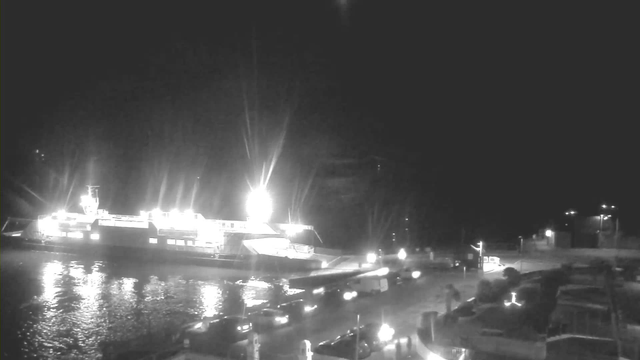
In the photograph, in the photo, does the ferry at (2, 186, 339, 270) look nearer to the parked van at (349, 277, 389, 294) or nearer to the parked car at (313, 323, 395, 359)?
the parked van at (349, 277, 389, 294)

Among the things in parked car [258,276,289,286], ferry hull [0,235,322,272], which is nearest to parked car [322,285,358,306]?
parked car [258,276,289,286]

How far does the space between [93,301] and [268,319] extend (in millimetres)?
6251

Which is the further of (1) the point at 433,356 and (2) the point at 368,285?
(2) the point at 368,285

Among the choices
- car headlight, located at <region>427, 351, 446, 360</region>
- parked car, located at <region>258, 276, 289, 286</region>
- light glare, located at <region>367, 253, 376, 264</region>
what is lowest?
A: parked car, located at <region>258, 276, 289, 286</region>

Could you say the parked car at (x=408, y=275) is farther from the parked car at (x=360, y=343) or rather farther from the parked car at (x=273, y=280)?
the parked car at (x=360, y=343)

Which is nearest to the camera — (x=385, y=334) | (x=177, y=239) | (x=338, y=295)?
(x=385, y=334)

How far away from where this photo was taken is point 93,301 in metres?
11.2

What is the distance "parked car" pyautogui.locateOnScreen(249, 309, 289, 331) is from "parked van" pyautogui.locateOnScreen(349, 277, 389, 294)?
2.52 m

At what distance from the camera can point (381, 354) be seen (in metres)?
5.61

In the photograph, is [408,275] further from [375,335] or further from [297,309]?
[375,335]

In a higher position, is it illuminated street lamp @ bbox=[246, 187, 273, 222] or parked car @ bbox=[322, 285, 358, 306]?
illuminated street lamp @ bbox=[246, 187, 273, 222]

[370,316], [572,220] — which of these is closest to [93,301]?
[370,316]

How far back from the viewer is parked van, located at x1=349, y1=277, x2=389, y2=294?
9.38 m

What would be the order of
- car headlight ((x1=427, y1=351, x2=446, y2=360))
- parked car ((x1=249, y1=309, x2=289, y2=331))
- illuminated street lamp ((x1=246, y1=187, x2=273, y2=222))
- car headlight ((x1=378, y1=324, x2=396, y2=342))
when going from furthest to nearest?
illuminated street lamp ((x1=246, y1=187, x2=273, y2=222)) → parked car ((x1=249, y1=309, x2=289, y2=331)) → car headlight ((x1=378, y1=324, x2=396, y2=342)) → car headlight ((x1=427, y1=351, x2=446, y2=360))
